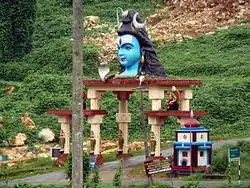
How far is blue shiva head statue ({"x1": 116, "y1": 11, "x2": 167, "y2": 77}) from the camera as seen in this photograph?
94.6 ft

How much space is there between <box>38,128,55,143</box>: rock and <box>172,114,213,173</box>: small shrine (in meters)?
10.9

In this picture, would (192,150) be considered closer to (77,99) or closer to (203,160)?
(203,160)

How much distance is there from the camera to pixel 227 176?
24.3 metres

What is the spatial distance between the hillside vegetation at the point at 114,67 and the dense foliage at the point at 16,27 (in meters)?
0.86

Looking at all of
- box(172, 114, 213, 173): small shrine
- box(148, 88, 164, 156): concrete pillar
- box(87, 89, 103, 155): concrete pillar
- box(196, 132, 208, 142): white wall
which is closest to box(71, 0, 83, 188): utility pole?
box(172, 114, 213, 173): small shrine

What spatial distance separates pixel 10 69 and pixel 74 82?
35.9 m

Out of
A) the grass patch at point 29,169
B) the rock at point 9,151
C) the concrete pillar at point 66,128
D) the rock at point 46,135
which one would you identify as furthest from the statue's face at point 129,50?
the rock at point 46,135

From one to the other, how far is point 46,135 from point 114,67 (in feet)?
42.8

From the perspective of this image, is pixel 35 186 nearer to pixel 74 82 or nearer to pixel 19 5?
pixel 74 82

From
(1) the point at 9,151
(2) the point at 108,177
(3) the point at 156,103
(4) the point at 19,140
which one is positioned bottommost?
(2) the point at 108,177

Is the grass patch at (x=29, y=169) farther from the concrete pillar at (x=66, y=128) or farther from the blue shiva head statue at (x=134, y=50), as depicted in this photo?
the blue shiva head statue at (x=134, y=50)

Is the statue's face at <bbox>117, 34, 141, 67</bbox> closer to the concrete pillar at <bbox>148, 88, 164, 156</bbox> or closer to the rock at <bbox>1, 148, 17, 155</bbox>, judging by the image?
the concrete pillar at <bbox>148, 88, 164, 156</bbox>

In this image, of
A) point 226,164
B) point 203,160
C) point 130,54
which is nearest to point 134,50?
point 130,54

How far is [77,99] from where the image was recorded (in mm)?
17578
